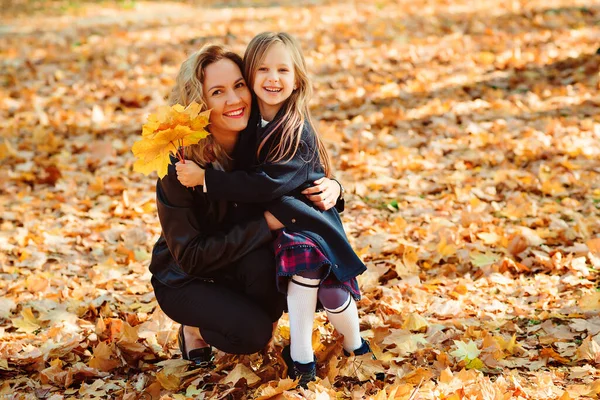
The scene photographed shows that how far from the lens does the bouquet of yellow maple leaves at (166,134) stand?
2.56 m

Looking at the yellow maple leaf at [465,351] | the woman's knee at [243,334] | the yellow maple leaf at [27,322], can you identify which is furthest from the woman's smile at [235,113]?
the yellow maple leaf at [27,322]

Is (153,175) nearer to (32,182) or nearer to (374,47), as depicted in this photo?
(32,182)

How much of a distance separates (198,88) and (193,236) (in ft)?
1.99

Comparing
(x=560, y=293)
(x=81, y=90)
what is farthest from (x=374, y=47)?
(x=560, y=293)

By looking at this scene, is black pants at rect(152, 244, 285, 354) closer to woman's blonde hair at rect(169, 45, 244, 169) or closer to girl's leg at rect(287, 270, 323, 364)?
girl's leg at rect(287, 270, 323, 364)

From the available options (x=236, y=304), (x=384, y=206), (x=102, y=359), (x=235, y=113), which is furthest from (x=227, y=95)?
(x=384, y=206)

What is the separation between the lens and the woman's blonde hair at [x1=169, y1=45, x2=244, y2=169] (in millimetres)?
2793

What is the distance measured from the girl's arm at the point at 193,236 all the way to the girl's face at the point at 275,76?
49cm

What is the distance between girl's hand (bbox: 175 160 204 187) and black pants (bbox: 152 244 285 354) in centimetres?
38

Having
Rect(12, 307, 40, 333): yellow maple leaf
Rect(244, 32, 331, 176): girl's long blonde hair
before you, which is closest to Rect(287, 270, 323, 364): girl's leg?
Rect(244, 32, 331, 176): girl's long blonde hair

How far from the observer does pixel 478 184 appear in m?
4.91

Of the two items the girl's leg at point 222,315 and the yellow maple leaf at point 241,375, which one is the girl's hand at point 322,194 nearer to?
the girl's leg at point 222,315

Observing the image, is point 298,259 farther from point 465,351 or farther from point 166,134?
point 465,351

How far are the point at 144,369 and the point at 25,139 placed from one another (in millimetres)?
3673
